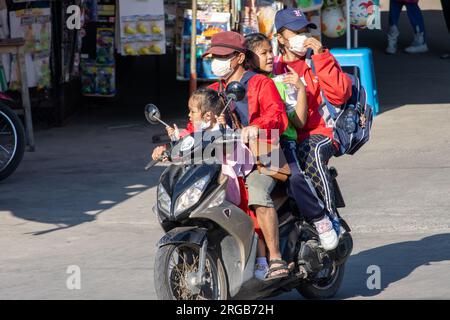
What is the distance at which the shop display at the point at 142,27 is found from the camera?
40.3 feet

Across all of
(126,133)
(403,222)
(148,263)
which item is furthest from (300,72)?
(126,133)

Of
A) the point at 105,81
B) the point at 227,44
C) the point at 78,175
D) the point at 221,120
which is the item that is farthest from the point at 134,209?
the point at 105,81

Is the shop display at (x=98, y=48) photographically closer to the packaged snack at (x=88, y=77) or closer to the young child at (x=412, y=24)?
the packaged snack at (x=88, y=77)

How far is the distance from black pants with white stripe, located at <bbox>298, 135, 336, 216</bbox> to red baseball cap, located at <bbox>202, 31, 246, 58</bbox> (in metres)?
0.71

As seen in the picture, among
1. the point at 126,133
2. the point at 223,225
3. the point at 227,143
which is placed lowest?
the point at 126,133

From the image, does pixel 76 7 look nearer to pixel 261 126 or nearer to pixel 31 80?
pixel 31 80

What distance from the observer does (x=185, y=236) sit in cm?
567

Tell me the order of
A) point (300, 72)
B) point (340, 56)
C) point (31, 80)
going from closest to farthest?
point (300, 72) < point (31, 80) < point (340, 56)

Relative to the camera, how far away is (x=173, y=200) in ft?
18.6

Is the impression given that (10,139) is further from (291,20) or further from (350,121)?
(350,121)

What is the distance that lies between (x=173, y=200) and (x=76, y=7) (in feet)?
23.9

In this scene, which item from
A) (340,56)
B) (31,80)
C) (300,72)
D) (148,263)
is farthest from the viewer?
(340,56)

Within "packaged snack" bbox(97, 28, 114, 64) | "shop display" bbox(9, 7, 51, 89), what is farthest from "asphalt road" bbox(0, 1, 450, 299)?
"packaged snack" bbox(97, 28, 114, 64)

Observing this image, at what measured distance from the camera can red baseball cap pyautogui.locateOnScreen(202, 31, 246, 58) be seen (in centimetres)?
613
